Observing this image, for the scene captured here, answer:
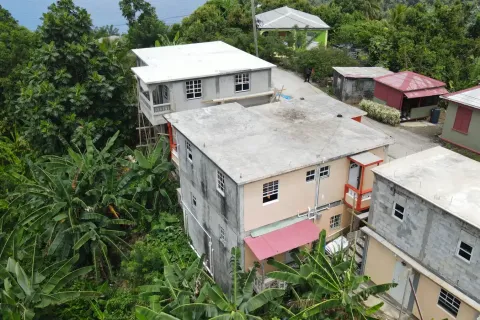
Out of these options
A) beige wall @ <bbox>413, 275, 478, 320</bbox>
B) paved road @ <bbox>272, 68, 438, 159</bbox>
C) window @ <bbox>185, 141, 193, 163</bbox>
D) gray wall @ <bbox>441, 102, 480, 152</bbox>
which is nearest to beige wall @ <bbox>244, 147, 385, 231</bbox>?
window @ <bbox>185, 141, 193, 163</bbox>

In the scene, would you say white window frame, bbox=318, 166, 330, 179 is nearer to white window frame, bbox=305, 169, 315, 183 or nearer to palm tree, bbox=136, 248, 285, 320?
white window frame, bbox=305, 169, 315, 183

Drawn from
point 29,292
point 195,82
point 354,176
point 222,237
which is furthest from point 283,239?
point 195,82

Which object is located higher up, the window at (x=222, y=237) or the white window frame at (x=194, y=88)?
the white window frame at (x=194, y=88)

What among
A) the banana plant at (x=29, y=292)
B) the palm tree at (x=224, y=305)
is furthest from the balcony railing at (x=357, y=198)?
the banana plant at (x=29, y=292)

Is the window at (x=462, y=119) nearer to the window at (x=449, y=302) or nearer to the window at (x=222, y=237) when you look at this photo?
the window at (x=449, y=302)

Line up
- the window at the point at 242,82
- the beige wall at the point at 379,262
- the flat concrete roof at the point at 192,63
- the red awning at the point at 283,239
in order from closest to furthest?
1. the red awning at the point at 283,239
2. the beige wall at the point at 379,262
3. the flat concrete roof at the point at 192,63
4. the window at the point at 242,82

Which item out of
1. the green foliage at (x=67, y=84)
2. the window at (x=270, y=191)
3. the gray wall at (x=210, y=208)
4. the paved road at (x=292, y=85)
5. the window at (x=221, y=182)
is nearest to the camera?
the window at (x=270, y=191)

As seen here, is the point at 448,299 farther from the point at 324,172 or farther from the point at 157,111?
the point at 157,111
